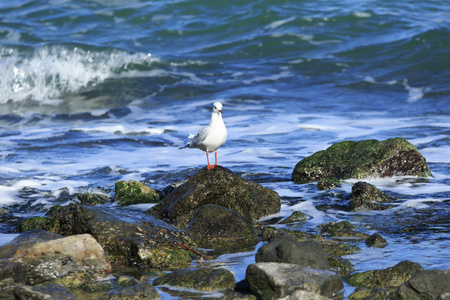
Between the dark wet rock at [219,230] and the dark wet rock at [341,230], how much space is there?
0.69 metres

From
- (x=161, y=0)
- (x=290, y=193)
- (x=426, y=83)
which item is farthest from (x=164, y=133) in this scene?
(x=161, y=0)

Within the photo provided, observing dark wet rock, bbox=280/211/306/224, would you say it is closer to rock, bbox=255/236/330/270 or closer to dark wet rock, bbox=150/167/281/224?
dark wet rock, bbox=150/167/281/224

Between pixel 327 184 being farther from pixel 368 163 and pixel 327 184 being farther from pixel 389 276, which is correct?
pixel 389 276

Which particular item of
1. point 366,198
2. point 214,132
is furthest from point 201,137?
point 366,198

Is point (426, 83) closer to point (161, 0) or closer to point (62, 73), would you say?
point (62, 73)

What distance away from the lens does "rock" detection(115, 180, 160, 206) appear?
651 centimetres

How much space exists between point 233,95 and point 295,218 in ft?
29.8

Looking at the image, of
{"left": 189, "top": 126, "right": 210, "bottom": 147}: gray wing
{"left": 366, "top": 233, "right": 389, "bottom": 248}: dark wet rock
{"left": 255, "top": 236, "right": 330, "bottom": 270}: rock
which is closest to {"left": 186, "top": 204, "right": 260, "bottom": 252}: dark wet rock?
{"left": 255, "top": 236, "right": 330, "bottom": 270}: rock

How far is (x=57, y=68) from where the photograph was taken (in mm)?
16469

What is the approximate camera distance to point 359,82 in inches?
596

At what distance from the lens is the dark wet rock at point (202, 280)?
3.79m

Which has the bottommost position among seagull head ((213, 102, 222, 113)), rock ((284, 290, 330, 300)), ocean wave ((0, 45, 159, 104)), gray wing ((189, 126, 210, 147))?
rock ((284, 290, 330, 300))

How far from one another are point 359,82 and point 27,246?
12476 mm

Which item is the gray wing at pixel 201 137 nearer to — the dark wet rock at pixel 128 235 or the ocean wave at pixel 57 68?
the dark wet rock at pixel 128 235
